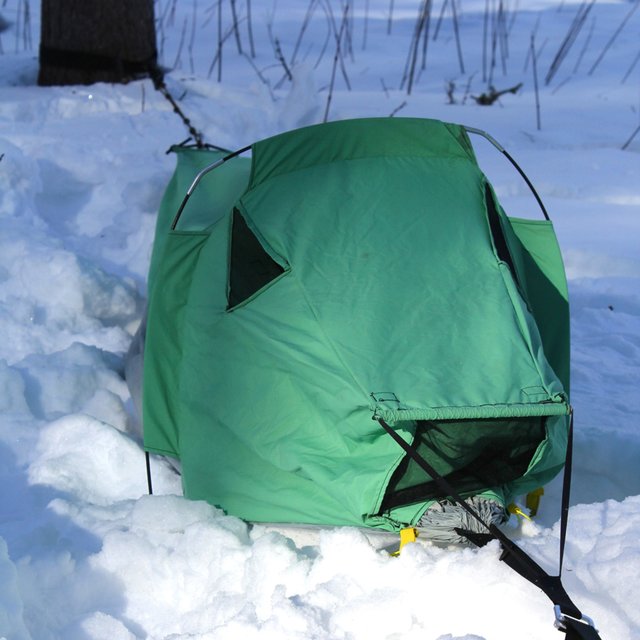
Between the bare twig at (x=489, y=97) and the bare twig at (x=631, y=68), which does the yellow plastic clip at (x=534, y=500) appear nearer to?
the bare twig at (x=489, y=97)

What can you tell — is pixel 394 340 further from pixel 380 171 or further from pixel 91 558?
pixel 91 558

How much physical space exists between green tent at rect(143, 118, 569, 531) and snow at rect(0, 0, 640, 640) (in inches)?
4.2

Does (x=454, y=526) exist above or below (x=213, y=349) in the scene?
below

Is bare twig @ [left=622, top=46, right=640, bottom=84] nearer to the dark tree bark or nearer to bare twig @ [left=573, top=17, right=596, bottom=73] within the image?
bare twig @ [left=573, top=17, right=596, bottom=73]

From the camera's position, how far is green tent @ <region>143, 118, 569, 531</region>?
63.3 inches

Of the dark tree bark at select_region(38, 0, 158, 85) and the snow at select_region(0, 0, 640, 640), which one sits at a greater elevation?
the dark tree bark at select_region(38, 0, 158, 85)

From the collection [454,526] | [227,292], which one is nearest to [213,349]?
[227,292]

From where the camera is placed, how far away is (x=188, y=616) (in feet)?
5.22

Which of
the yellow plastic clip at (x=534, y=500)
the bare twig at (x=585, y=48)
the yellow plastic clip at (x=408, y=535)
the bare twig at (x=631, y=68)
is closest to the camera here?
the yellow plastic clip at (x=408, y=535)

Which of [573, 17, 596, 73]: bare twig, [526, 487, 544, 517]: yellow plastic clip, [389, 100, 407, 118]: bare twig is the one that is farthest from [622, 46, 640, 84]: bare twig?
[526, 487, 544, 517]: yellow plastic clip

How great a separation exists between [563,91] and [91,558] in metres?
4.21

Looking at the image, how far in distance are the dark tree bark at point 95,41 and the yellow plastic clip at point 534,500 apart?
3.14 meters

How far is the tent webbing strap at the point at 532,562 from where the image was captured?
1373 millimetres

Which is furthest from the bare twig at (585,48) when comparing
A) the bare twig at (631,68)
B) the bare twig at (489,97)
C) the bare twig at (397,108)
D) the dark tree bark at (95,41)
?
the dark tree bark at (95,41)
